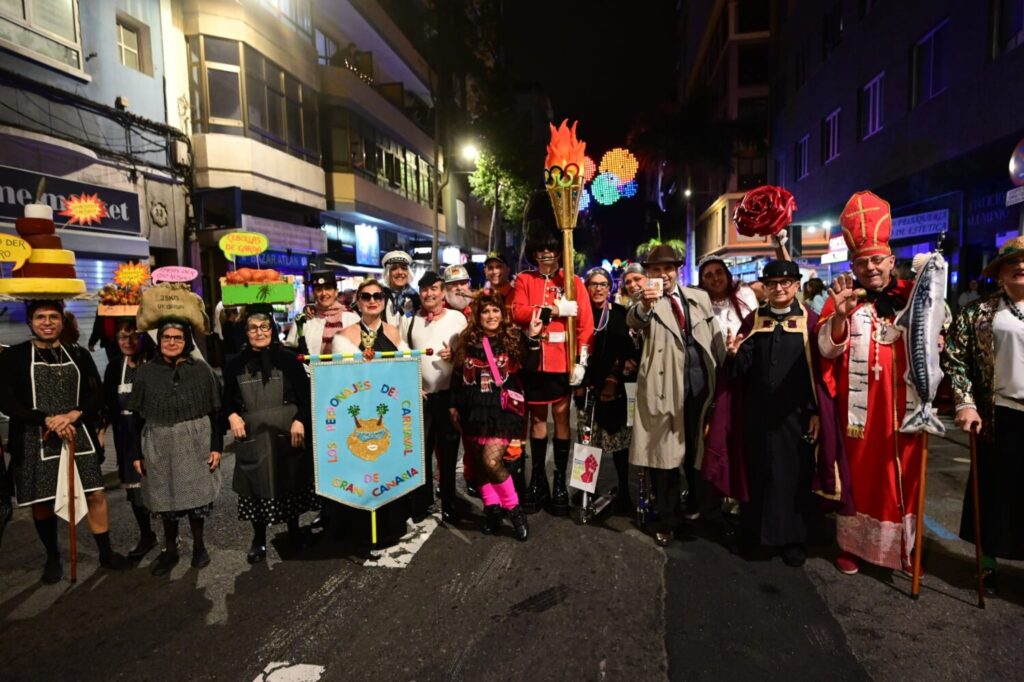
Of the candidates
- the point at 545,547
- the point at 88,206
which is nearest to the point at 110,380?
the point at 545,547

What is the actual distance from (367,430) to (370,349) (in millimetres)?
600

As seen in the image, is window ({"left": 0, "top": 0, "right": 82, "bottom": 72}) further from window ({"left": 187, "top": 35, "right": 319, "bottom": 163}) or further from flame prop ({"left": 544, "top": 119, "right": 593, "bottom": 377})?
flame prop ({"left": 544, "top": 119, "right": 593, "bottom": 377})

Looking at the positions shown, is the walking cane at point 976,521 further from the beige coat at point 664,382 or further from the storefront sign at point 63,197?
the storefront sign at point 63,197

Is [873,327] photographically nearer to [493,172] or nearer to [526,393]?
[526,393]

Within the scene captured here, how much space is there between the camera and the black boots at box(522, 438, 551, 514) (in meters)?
5.12

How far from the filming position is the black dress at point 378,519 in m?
4.48

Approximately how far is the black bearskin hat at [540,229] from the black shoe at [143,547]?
3.91 meters

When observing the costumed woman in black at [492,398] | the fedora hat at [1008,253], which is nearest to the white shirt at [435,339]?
the costumed woman in black at [492,398]

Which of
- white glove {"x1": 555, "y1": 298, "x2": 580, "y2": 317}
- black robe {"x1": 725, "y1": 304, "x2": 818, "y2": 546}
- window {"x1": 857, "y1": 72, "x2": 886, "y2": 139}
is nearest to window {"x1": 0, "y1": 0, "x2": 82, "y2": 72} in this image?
white glove {"x1": 555, "y1": 298, "x2": 580, "y2": 317}

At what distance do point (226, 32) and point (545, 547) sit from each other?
1519 centimetres

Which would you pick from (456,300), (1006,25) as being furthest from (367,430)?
(1006,25)

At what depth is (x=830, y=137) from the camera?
63.8 ft

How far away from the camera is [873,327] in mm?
3879

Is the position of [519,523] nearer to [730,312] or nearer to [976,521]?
[730,312]
